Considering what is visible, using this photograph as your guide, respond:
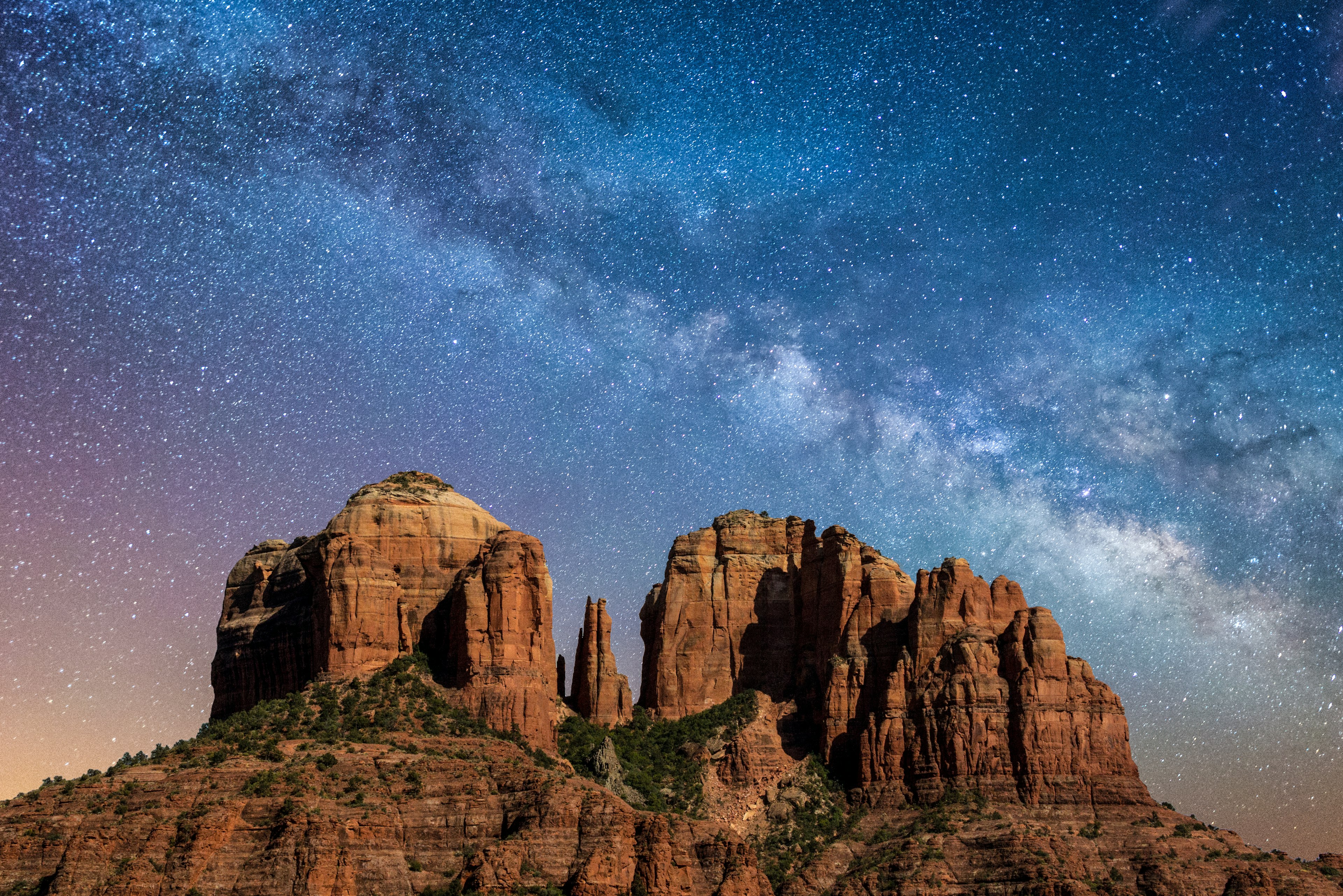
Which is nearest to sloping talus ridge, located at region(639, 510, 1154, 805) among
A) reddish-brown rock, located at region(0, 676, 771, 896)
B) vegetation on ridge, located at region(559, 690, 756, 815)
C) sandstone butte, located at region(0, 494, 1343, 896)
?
sandstone butte, located at region(0, 494, 1343, 896)

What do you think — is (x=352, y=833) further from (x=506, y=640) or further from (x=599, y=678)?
(x=599, y=678)

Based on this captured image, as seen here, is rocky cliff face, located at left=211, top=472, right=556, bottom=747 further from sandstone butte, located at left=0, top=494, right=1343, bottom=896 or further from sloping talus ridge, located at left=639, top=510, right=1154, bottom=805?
sloping talus ridge, located at left=639, top=510, right=1154, bottom=805

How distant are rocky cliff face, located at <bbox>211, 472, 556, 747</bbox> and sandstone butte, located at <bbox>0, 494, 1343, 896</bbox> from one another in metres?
0.23

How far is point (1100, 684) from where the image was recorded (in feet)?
469

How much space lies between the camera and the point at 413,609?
451ft

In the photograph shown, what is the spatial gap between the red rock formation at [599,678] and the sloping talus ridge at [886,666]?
6.78m

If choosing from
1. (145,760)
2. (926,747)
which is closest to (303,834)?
Result: (145,760)

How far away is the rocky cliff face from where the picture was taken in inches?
5192

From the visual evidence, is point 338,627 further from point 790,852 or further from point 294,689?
point 790,852

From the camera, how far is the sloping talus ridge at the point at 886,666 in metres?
139

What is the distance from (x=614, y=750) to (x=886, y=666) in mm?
25728

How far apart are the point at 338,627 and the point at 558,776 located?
25.0 metres

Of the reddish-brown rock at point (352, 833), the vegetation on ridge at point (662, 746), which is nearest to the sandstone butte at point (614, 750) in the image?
the reddish-brown rock at point (352, 833)

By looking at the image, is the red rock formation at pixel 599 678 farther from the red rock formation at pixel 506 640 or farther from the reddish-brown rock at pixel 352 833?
the reddish-brown rock at pixel 352 833
